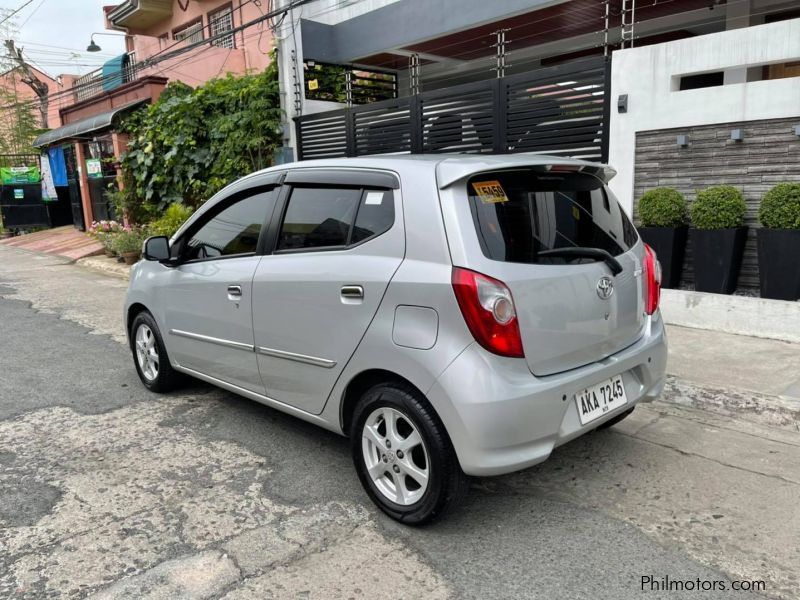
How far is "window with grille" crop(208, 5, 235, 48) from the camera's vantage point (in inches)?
634

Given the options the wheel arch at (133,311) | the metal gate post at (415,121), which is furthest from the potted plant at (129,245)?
the wheel arch at (133,311)

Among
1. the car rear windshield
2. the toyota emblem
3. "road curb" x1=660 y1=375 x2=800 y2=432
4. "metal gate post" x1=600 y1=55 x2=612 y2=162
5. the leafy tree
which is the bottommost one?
"road curb" x1=660 y1=375 x2=800 y2=432

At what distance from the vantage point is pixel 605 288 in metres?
2.99

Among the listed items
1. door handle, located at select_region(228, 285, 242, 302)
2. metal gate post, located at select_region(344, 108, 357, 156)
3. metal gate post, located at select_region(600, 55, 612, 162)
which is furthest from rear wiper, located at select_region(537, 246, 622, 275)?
metal gate post, located at select_region(344, 108, 357, 156)

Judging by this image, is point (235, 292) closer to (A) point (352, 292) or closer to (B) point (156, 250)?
(B) point (156, 250)

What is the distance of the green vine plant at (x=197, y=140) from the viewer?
1143 centimetres

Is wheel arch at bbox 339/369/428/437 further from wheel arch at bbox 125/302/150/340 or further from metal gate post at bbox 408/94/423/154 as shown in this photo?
metal gate post at bbox 408/94/423/154

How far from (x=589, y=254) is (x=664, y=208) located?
3.80 meters

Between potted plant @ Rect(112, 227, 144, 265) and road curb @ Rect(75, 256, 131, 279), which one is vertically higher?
potted plant @ Rect(112, 227, 144, 265)

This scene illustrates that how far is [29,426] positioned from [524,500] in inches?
131

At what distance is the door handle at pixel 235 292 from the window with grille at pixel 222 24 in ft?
45.7

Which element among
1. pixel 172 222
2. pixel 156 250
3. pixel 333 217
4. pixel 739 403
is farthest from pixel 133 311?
pixel 172 222

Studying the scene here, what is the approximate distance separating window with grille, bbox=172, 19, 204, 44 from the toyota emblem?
16.6 m

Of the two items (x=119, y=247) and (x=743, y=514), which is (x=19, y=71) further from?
(x=743, y=514)
